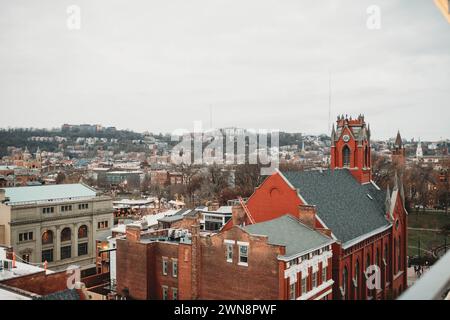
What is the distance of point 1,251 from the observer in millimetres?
13977

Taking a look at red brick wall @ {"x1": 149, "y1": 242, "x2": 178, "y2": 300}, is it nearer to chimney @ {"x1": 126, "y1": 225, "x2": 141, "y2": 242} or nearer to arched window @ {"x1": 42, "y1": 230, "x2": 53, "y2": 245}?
chimney @ {"x1": 126, "y1": 225, "x2": 141, "y2": 242}

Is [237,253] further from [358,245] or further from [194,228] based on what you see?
[358,245]

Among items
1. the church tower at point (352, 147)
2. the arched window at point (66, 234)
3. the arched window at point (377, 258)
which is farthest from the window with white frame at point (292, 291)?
the church tower at point (352, 147)

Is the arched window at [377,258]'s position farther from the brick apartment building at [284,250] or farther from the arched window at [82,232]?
the arched window at [82,232]

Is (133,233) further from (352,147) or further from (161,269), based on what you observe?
(352,147)

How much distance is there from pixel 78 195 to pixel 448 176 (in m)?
42.0

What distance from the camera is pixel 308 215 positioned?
15.3 metres

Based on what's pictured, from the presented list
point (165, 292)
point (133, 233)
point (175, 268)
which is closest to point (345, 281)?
point (175, 268)

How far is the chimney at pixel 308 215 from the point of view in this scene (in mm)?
15234

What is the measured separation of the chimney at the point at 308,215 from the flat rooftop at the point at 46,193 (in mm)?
12244

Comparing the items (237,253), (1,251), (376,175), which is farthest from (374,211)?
(376,175)

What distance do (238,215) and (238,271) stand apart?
14.5 feet

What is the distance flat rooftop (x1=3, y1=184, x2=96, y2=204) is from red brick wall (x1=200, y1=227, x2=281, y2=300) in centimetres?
996
